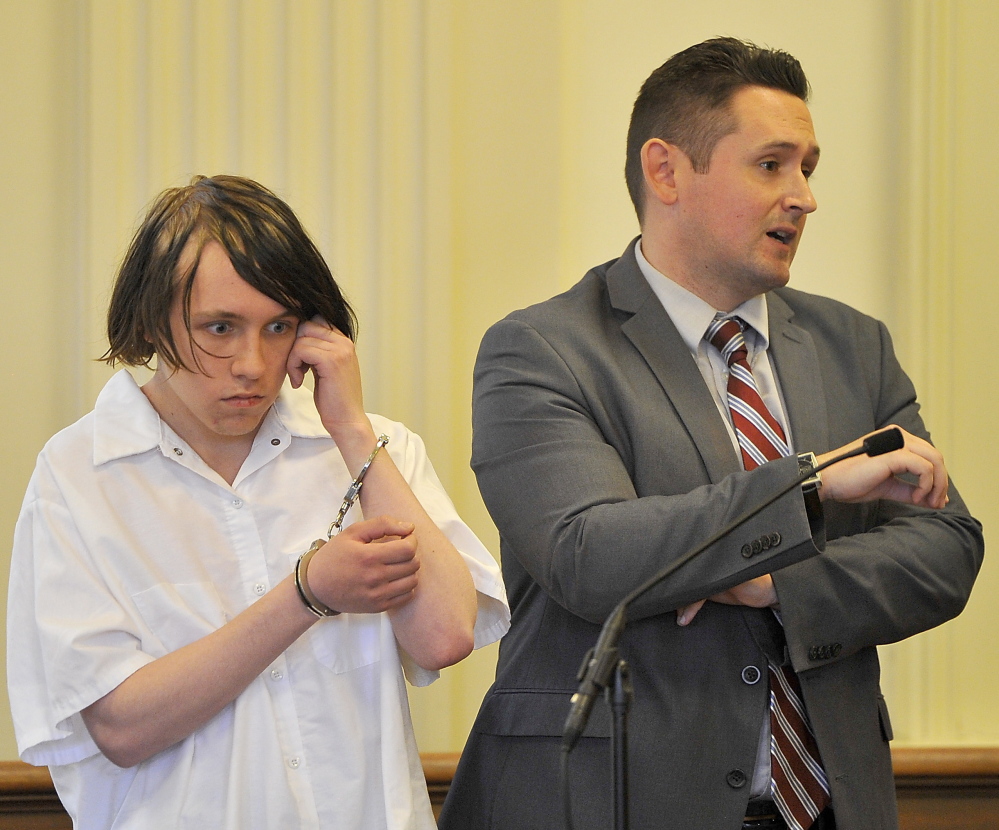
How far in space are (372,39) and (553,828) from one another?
6.20 ft

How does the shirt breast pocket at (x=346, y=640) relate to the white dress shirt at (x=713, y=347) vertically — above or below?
below

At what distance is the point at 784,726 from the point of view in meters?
1.75

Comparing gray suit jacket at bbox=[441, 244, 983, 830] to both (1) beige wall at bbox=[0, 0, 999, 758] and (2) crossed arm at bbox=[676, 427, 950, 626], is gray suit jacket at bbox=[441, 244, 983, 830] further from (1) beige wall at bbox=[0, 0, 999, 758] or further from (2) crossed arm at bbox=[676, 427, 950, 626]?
(1) beige wall at bbox=[0, 0, 999, 758]

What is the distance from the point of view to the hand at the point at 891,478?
1693 millimetres

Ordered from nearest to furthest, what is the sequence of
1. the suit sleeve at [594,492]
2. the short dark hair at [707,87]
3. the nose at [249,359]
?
the nose at [249,359], the suit sleeve at [594,492], the short dark hair at [707,87]

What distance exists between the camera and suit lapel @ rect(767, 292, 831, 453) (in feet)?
6.33

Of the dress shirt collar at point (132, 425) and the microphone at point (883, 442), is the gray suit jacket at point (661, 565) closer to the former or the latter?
the microphone at point (883, 442)

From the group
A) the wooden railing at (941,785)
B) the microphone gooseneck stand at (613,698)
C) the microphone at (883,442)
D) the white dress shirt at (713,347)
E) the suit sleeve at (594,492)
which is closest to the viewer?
the microphone gooseneck stand at (613,698)

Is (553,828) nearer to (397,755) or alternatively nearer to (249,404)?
(397,755)

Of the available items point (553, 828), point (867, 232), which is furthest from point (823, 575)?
point (867, 232)

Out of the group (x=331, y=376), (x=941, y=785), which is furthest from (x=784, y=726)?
(x=941, y=785)

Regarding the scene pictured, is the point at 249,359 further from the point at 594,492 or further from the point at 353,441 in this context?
the point at 594,492

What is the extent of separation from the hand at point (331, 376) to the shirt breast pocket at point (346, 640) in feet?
0.68

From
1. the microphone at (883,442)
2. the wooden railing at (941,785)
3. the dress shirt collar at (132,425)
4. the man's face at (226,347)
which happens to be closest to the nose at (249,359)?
the man's face at (226,347)
